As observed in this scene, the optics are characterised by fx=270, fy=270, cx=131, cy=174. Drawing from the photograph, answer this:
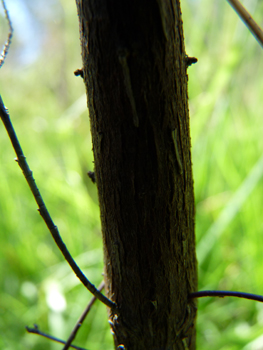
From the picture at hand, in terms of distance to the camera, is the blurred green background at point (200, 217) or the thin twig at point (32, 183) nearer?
the thin twig at point (32, 183)

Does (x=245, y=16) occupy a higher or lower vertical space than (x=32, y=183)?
higher

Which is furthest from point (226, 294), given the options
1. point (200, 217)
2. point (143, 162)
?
point (200, 217)

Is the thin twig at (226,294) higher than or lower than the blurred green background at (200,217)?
lower

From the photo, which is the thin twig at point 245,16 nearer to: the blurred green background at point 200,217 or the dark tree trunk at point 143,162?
the dark tree trunk at point 143,162

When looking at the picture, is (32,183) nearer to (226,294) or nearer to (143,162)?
(143,162)

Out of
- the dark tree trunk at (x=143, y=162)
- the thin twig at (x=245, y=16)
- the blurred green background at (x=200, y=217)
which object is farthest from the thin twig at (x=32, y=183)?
the blurred green background at (x=200, y=217)
